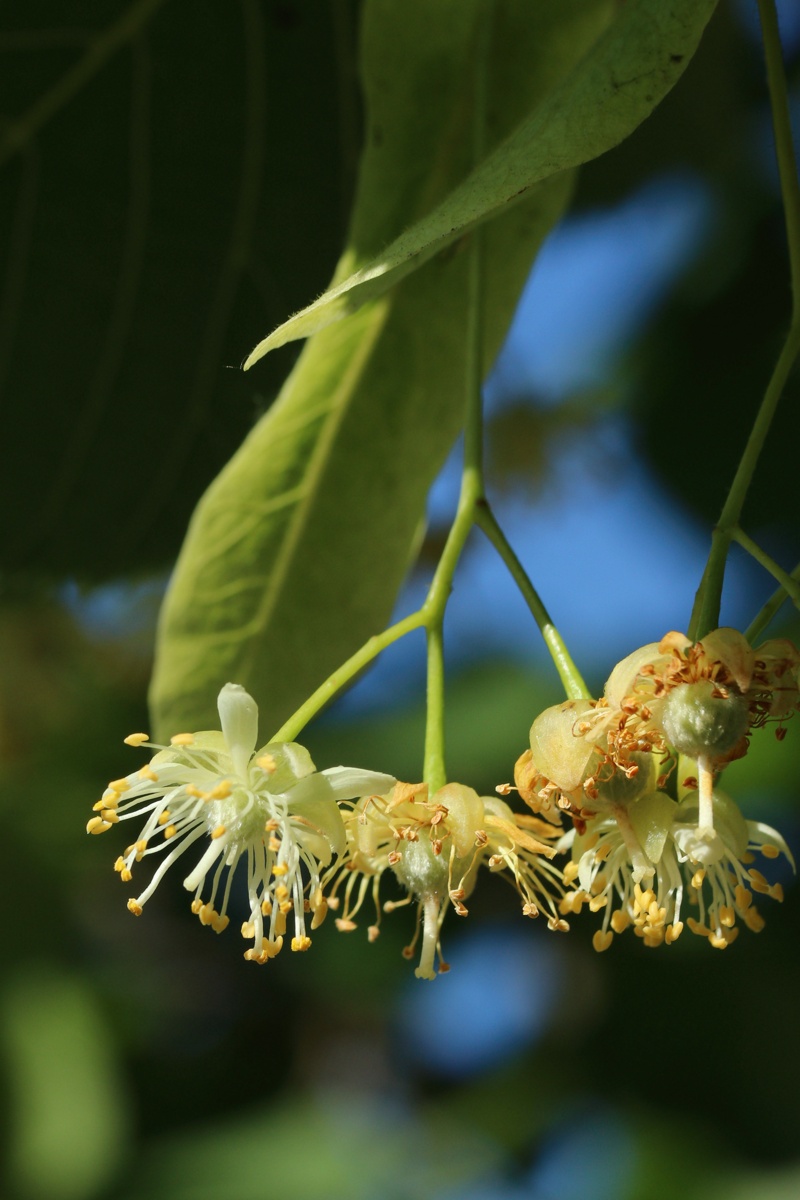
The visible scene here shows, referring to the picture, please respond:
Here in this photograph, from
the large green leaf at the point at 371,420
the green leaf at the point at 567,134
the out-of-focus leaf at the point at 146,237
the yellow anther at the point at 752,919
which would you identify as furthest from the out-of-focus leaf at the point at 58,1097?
the green leaf at the point at 567,134

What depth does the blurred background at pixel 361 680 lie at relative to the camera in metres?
0.97

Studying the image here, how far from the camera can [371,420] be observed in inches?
33.1

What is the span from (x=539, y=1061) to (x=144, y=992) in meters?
0.63

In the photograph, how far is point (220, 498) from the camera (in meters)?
0.80

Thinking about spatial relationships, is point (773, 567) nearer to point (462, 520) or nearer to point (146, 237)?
point (462, 520)

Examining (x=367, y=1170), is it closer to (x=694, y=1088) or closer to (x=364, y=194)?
(x=694, y=1088)

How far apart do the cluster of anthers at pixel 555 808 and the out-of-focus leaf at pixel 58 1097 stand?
4.60 ft

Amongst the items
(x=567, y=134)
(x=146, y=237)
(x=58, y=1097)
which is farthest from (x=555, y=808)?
(x=58, y=1097)

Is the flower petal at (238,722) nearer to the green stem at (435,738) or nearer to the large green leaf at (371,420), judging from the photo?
the green stem at (435,738)

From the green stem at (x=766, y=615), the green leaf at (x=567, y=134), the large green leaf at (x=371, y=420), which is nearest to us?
the green leaf at (x=567, y=134)

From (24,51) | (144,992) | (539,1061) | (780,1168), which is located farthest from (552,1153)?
(24,51)

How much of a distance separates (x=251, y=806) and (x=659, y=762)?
0.63 ft

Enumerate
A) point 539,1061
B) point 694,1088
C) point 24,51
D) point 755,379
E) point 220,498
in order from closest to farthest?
1. point 220,498
2. point 24,51
3. point 755,379
4. point 694,1088
5. point 539,1061

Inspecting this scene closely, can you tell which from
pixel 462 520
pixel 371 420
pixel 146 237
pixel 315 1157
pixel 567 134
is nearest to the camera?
pixel 567 134
